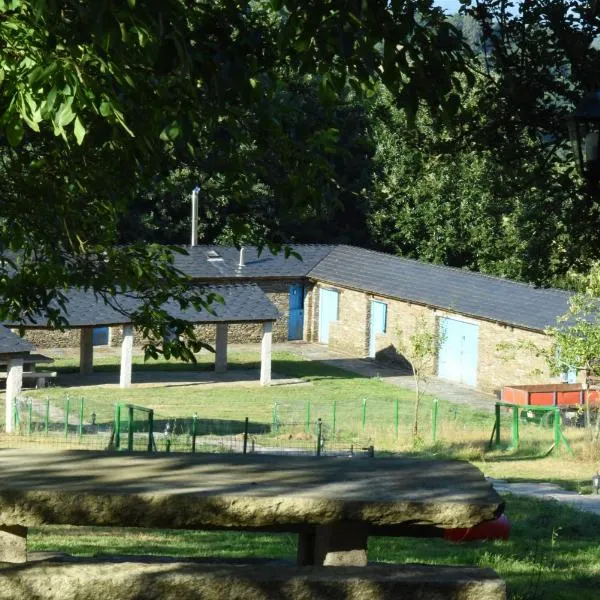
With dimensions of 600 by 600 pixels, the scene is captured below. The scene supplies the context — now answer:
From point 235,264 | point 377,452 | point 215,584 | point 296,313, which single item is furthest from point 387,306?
point 215,584

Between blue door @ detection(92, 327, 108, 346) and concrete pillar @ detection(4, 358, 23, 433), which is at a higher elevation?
blue door @ detection(92, 327, 108, 346)

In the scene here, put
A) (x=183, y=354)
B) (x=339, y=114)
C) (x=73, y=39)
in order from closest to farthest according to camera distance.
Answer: (x=73, y=39), (x=183, y=354), (x=339, y=114)

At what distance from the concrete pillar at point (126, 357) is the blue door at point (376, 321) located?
1065cm

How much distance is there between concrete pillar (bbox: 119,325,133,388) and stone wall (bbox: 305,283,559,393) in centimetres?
798

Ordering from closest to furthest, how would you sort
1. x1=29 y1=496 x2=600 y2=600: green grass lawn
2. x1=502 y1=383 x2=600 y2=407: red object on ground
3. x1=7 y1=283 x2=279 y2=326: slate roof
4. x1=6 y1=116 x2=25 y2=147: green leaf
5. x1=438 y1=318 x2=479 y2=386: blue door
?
1. x1=6 y1=116 x2=25 y2=147: green leaf
2. x1=29 y1=496 x2=600 y2=600: green grass lawn
3. x1=502 y1=383 x2=600 y2=407: red object on ground
4. x1=7 y1=283 x2=279 y2=326: slate roof
5. x1=438 y1=318 x2=479 y2=386: blue door

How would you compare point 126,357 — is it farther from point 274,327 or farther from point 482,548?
point 482,548

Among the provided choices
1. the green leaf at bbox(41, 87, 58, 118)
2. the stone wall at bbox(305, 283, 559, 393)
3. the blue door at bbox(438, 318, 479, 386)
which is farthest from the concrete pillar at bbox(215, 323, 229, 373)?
the green leaf at bbox(41, 87, 58, 118)

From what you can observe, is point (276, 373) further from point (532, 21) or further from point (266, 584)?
point (266, 584)

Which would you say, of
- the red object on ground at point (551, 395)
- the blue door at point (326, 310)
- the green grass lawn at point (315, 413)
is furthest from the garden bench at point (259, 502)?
the blue door at point (326, 310)

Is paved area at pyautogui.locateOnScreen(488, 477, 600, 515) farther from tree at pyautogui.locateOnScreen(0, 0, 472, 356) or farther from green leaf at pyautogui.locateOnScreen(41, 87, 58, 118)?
green leaf at pyautogui.locateOnScreen(41, 87, 58, 118)

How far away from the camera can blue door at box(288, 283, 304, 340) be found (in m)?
46.8

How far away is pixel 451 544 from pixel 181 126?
5.50 m

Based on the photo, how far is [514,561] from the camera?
377 inches

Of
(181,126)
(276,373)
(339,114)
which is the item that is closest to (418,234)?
(339,114)
